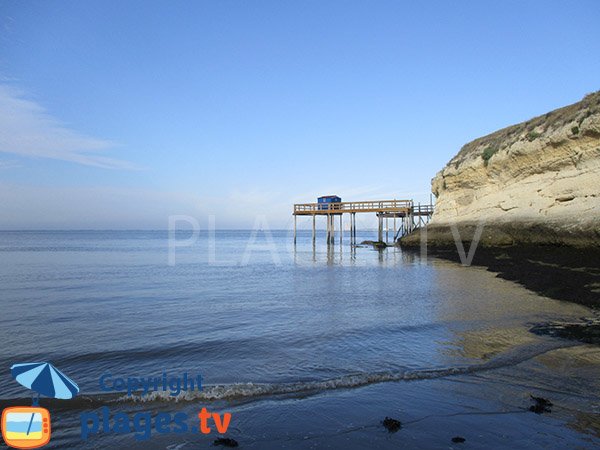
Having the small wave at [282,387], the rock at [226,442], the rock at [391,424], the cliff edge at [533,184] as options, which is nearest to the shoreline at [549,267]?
the cliff edge at [533,184]

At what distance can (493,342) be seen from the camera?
8250 millimetres

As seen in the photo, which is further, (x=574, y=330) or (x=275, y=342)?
(x=574, y=330)

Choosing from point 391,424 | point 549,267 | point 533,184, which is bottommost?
point 391,424

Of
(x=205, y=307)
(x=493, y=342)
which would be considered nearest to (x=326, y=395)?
(x=493, y=342)

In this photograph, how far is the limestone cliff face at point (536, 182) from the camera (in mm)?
20375

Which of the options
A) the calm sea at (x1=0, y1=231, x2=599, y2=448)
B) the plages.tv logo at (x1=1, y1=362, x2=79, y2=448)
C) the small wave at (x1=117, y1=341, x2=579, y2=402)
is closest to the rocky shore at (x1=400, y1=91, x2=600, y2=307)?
the calm sea at (x1=0, y1=231, x2=599, y2=448)

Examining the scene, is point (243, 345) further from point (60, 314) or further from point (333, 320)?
point (60, 314)

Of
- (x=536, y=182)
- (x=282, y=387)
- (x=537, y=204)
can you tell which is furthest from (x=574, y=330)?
(x=536, y=182)

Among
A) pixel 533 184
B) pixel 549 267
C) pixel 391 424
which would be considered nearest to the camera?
pixel 391 424

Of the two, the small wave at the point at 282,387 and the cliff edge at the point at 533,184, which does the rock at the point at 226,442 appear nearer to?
the small wave at the point at 282,387

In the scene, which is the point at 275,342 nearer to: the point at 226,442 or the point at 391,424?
the point at 391,424

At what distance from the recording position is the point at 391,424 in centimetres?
462

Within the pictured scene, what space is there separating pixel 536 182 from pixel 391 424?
2526 cm

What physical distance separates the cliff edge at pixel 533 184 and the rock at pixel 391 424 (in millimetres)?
17154
